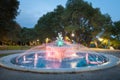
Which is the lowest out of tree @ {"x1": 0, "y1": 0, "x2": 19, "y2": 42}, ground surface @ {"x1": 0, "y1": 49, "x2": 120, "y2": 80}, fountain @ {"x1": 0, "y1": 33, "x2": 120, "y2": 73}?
ground surface @ {"x1": 0, "y1": 49, "x2": 120, "y2": 80}

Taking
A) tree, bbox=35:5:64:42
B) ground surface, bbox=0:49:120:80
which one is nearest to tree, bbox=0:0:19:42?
ground surface, bbox=0:49:120:80

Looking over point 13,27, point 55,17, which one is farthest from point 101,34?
point 13,27

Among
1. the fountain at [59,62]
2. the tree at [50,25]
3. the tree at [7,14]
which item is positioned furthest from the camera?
the tree at [50,25]

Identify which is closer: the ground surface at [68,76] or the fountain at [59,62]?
the ground surface at [68,76]

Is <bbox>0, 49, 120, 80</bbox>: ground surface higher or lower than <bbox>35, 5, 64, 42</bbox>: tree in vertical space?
lower

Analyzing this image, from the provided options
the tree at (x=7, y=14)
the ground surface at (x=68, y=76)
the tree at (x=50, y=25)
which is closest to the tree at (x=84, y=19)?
the tree at (x=50, y=25)

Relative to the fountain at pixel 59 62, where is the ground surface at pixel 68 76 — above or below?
below

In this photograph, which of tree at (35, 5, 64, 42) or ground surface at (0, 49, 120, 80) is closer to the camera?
ground surface at (0, 49, 120, 80)

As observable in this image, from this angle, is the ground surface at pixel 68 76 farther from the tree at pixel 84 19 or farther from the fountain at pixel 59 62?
the tree at pixel 84 19

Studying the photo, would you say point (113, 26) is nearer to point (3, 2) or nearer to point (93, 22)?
point (93, 22)

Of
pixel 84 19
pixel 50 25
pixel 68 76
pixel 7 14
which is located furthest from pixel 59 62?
pixel 50 25

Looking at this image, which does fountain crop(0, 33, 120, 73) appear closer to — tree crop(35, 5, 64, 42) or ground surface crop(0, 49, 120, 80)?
ground surface crop(0, 49, 120, 80)

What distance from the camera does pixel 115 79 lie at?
443 inches

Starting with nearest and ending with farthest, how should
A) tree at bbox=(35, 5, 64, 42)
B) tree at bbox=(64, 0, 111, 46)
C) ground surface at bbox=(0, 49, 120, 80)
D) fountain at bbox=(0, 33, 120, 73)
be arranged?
1. ground surface at bbox=(0, 49, 120, 80)
2. fountain at bbox=(0, 33, 120, 73)
3. tree at bbox=(64, 0, 111, 46)
4. tree at bbox=(35, 5, 64, 42)
